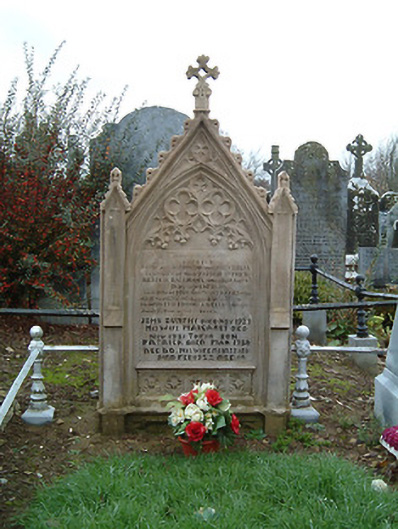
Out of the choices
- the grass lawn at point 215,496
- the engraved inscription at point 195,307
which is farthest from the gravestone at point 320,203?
the grass lawn at point 215,496

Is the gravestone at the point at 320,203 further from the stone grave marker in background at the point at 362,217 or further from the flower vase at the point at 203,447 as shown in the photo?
the flower vase at the point at 203,447

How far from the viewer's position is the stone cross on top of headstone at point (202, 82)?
4.30 metres

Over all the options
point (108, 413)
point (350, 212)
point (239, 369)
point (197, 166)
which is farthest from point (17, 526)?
point (350, 212)

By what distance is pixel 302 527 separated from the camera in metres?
2.71

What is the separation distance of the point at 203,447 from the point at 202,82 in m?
2.77

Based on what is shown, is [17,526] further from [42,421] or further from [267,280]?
[267,280]

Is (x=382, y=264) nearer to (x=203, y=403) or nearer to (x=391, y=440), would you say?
(x=391, y=440)

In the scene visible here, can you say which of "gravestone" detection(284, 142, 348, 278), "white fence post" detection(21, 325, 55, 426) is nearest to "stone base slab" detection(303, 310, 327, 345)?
"white fence post" detection(21, 325, 55, 426)

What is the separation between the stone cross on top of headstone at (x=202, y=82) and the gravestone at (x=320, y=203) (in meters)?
8.41

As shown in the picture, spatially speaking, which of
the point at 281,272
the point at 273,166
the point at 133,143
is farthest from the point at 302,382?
the point at 273,166

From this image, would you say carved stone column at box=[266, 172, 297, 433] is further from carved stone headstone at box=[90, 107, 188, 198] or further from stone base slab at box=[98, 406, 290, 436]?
carved stone headstone at box=[90, 107, 188, 198]

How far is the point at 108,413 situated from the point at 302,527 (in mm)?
2004

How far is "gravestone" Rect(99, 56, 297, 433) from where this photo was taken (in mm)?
4270

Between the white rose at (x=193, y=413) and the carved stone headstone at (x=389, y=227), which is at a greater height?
the carved stone headstone at (x=389, y=227)
